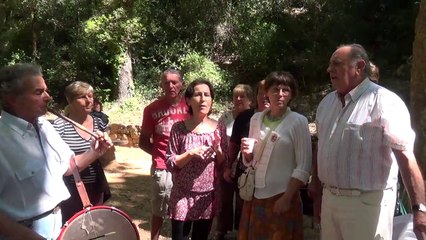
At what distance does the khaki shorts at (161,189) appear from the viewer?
17.4ft

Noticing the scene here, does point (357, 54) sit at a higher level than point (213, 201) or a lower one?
higher

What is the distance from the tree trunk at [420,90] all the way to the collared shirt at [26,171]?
3.25 meters

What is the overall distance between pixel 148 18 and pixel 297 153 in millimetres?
14690

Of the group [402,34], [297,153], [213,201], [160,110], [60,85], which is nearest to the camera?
[297,153]

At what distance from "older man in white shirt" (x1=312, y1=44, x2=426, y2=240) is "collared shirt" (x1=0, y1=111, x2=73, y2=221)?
1502mm

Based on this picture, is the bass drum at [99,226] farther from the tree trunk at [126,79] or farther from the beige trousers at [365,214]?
the tree trunk at [126,79]

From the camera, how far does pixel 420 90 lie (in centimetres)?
526

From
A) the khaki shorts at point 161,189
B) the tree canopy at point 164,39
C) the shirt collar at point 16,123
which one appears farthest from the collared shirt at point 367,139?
the tree canopy at point 164,39

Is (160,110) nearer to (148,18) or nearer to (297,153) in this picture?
(297,153)

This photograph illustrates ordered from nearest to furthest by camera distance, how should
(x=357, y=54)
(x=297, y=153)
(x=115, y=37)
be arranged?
(x=357, y=54) → (x=297, y=153) → (x=115, y=37)

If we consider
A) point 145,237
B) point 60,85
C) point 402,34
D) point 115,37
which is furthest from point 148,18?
point 145,237

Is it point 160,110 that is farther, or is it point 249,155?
point 160,110

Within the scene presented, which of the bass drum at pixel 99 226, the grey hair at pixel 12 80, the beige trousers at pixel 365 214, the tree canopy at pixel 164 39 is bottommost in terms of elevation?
the bass drum at pixel 99 226

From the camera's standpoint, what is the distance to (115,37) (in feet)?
58.4
